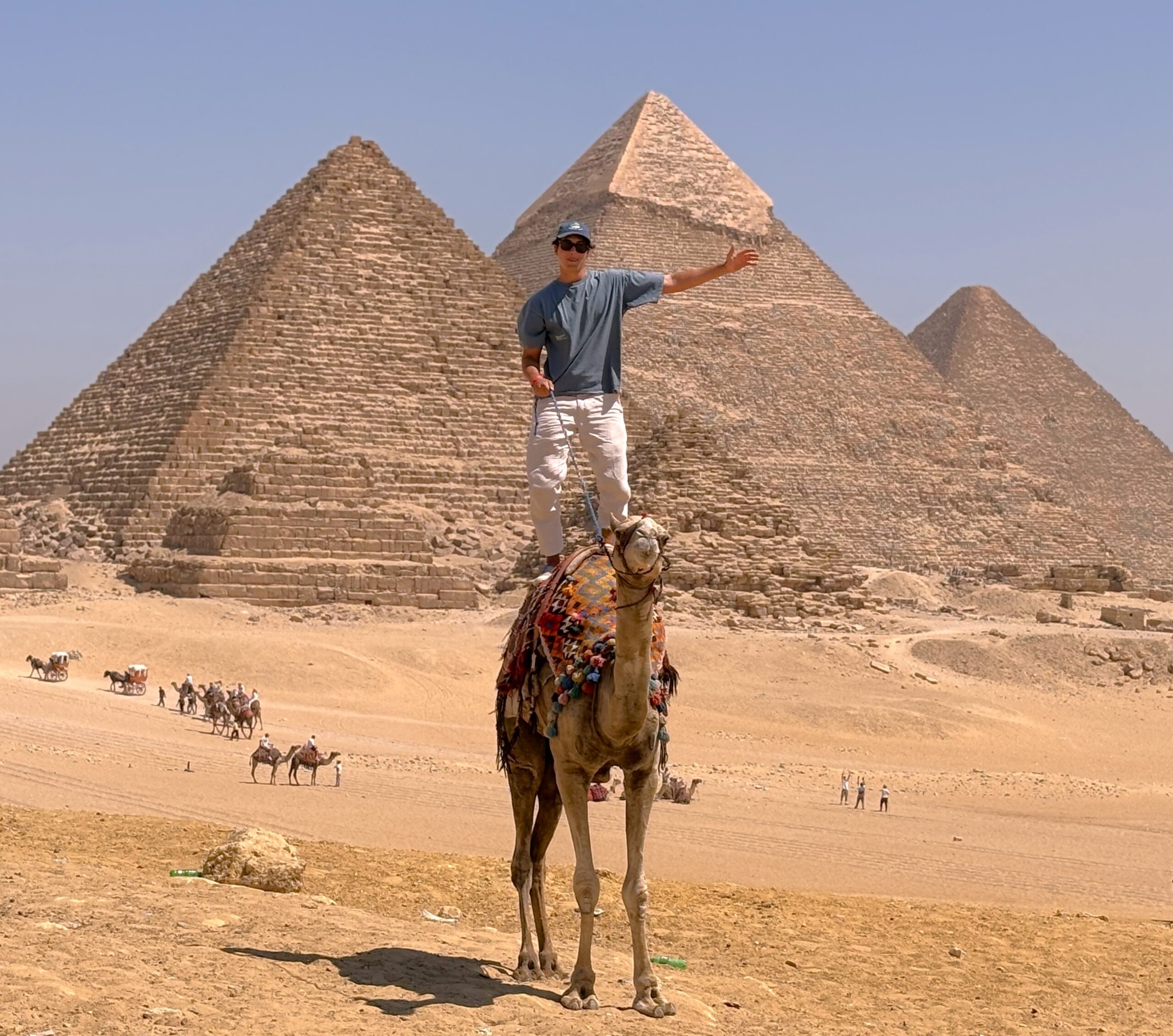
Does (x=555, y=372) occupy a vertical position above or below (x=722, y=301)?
below

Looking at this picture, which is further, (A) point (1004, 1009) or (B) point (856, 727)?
(B) point (856, 727)

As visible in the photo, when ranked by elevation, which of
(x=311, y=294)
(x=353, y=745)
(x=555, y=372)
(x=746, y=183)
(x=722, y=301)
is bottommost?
(x=353, y=745)

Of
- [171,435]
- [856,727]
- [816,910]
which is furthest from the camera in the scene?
[171,435]

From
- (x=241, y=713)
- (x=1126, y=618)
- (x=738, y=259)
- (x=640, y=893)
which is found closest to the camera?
(x=640, y=893)

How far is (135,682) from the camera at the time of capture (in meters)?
20.4

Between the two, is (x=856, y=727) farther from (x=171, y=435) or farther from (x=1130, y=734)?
(x=171, y=435)

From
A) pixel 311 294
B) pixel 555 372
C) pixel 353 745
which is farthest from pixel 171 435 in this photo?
pixel 555 372

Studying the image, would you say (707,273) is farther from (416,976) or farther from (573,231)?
(416,976)

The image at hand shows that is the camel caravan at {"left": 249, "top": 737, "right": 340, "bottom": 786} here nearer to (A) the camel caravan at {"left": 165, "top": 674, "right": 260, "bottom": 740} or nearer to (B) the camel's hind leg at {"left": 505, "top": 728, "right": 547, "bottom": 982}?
(A) the camel caravan at {"left": 165, "top": 674, "right": 260, "bottom": 740}

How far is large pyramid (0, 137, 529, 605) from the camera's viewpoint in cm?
3328

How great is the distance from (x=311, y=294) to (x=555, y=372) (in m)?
51.7

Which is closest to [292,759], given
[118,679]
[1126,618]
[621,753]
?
[118,679]

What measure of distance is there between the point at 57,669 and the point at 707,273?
1507 cm

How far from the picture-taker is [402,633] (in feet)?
91.7
